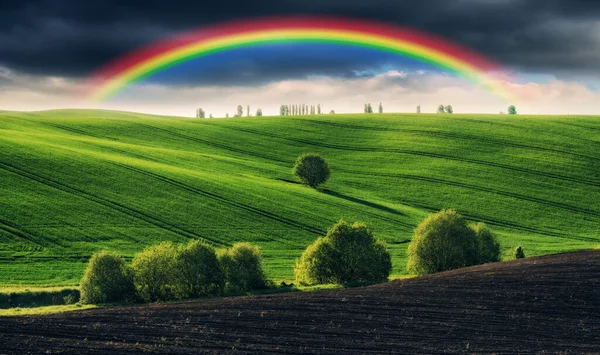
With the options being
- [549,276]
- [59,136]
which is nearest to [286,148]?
[59,136]

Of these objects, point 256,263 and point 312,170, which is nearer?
point 256,263

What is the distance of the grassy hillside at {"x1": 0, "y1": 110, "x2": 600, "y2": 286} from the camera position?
7200cm

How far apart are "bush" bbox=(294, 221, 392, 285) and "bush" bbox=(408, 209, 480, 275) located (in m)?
5.36

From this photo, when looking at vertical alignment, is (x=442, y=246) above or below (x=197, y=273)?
below

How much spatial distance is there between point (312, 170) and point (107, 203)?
3354cm

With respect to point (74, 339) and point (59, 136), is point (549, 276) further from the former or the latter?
point (59, 136)

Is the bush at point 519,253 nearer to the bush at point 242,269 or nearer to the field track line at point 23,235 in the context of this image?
the bush at point 242,269

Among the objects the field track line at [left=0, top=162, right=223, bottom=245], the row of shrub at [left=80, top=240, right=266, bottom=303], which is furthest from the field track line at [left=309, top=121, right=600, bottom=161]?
the row of shrub at [left=80, top=240, right=266, bottom=303]

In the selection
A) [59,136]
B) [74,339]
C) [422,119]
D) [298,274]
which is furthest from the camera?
[422,119]

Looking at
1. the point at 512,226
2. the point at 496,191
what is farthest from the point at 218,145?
the point at 512,226

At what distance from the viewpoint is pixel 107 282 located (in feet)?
154

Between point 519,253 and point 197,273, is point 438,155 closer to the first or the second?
point 519,253

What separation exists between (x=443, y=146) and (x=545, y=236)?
150ft

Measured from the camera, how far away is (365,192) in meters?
103
